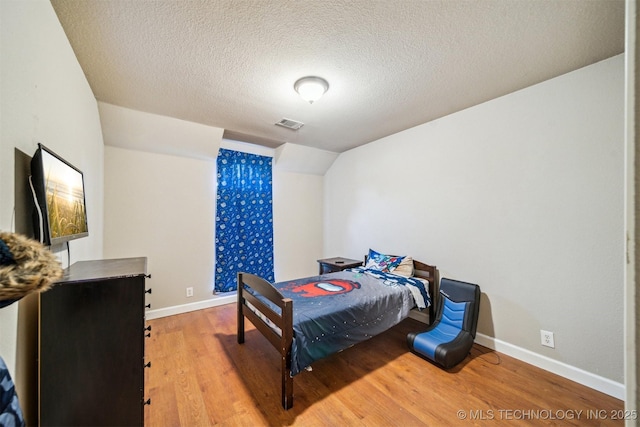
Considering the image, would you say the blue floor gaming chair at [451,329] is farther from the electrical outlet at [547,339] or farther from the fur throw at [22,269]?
the fur throw at [22,269]

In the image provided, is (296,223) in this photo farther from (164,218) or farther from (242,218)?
(164,218)

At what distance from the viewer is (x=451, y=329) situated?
2402 millimetres

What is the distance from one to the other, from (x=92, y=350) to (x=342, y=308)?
5.19 feet

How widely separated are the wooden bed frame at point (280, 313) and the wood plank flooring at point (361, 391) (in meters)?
0.20

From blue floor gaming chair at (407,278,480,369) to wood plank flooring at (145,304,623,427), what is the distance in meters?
0.12

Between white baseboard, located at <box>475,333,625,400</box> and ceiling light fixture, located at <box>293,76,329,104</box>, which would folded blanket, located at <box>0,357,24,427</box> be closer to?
ceiling light fixture, located at <box>293,76,329,104</box>

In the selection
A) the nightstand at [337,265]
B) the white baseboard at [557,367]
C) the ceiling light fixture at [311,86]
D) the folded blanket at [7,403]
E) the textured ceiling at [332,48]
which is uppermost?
the textured ceiling at [332,48]

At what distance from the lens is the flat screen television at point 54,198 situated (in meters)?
1.08

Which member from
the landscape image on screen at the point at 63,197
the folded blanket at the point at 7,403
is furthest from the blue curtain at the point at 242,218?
the folded blanket at the point at 7,403

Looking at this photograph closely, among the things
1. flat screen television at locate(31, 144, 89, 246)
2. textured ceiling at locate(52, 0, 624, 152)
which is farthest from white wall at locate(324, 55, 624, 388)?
flat screen television at locate(31, 144, 89, 246)

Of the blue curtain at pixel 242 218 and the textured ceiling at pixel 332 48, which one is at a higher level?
the textured ceiling at pixel 332 48

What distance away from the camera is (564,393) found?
5.93 feet

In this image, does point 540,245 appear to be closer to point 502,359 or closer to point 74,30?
point 502,359

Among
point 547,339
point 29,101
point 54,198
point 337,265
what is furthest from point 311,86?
point 547,339
